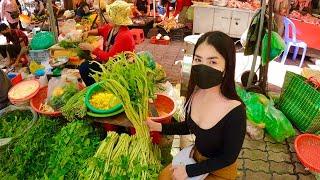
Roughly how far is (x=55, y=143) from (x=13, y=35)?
15.0 feet

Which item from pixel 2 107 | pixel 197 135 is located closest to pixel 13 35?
pixel 2 107

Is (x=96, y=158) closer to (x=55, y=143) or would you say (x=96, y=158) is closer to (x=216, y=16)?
(x=55, y=143)

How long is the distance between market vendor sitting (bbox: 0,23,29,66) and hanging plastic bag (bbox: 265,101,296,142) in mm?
4933

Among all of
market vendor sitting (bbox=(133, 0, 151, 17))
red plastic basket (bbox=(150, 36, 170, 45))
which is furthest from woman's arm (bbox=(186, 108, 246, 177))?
market vendor sitting (bbox=(133, 0, 151, 17))

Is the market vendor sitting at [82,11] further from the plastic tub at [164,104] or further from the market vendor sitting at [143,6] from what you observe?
the plastic tub at [164,104]

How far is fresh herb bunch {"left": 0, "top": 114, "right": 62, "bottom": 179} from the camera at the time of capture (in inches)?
109

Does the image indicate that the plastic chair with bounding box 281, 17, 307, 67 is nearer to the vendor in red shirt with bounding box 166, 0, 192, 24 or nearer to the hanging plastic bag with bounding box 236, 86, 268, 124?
the vendor in red shirt with bounding box 166, 0, 192, 24

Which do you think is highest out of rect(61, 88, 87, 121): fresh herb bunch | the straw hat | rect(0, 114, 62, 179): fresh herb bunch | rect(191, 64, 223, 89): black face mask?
the straw hat

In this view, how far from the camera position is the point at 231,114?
6.04 ft

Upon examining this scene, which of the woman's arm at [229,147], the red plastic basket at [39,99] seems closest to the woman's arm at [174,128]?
the woman's arm at [229,147]

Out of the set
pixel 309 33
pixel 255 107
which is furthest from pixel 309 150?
pixel 309 33

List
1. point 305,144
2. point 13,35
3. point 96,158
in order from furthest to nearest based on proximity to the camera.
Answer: point 13,35 → point 305,144 → point 96,158

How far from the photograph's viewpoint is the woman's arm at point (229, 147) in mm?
1839

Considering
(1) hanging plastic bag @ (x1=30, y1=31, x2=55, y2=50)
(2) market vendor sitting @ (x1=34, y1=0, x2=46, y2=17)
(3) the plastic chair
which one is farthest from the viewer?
(2) market vendor sitting @ (x1=34, y1=0, x2=46, y2=17)
